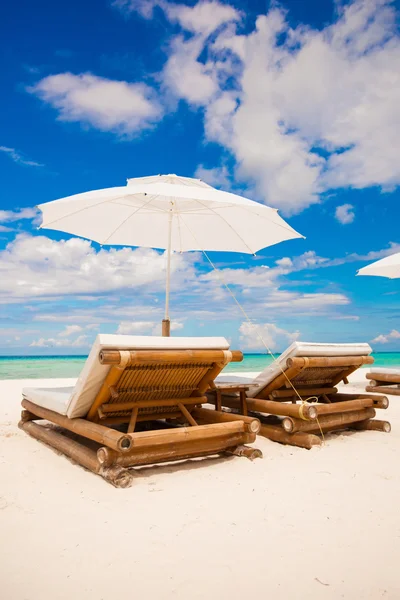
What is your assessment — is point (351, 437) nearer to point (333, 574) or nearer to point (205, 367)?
point (205, 367)

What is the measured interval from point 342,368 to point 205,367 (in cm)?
251

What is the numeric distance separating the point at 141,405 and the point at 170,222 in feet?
11.1

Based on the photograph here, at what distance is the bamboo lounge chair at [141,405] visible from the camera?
3785mm

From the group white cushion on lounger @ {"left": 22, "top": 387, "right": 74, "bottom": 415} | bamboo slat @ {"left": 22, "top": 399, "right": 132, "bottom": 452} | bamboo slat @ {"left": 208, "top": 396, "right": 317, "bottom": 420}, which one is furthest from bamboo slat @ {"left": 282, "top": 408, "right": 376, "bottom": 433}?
white cushion on lounger @ {"left": 22, "top": 387, "right": 74, "bottom": 415}

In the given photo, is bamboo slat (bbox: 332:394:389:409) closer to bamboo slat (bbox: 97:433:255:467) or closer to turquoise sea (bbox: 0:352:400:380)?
bamboo slat (bbox: 97:433:255:467)

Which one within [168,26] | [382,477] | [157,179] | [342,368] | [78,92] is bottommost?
[382,477]

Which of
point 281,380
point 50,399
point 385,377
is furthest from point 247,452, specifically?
point 385,377

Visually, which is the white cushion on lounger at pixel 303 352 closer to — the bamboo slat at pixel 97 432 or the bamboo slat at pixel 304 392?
the bamboo slat at pixel 304 392

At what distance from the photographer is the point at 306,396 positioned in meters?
6.05

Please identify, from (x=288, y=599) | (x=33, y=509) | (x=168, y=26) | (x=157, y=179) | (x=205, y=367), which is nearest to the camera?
(x=288, y=599)

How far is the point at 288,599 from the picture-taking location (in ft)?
6.86

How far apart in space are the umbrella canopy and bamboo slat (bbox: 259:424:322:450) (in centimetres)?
672

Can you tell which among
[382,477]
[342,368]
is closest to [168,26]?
[342,368]

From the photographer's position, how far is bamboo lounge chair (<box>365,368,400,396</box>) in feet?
33.3
